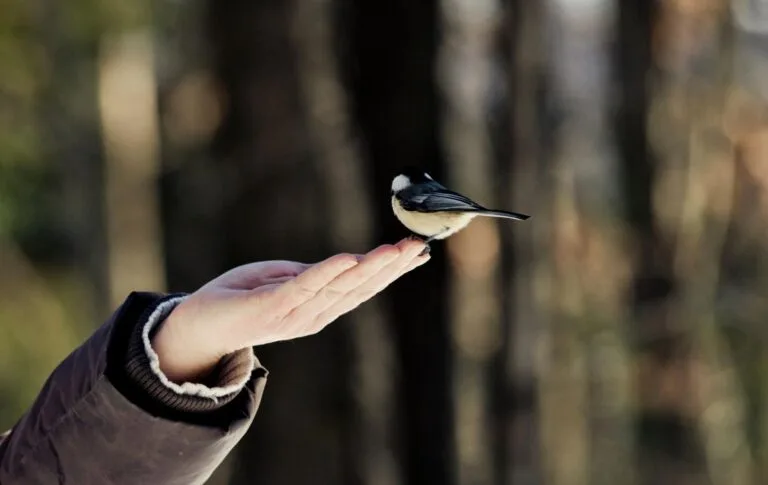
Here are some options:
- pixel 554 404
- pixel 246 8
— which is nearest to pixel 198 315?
pixel 246 8

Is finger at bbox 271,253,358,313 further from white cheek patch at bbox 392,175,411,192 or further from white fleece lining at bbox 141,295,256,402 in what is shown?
white cheek patch at bbox 392,175,411,192

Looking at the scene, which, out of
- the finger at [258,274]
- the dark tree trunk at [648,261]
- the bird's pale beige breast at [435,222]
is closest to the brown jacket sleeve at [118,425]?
the finger at [258,274]

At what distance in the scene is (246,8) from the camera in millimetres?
3080

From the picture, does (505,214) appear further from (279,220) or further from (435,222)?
(279,220)

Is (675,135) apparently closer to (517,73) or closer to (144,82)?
(517,73)

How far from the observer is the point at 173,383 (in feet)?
3.90

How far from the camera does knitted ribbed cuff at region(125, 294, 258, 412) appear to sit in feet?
3.86

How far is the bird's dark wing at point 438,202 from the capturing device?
54.1 inches

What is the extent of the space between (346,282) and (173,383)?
0.27 metres

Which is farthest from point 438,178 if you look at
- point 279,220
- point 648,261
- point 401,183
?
point 401,183

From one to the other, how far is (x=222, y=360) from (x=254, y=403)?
0.08 m

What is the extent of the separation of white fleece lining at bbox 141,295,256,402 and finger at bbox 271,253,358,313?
160mm

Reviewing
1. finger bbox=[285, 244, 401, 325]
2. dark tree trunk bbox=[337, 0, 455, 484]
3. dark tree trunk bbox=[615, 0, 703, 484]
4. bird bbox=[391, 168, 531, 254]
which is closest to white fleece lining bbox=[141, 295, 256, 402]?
finger bbox=[285, 244, 401, 325]

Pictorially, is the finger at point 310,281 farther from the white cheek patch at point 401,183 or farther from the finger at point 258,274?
the white cheek patch at point 401,183
